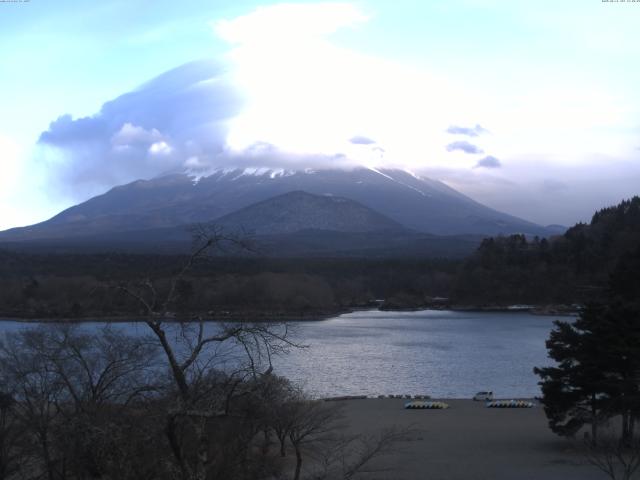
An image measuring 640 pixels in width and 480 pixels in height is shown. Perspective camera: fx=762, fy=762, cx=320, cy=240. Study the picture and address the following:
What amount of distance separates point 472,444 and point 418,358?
13.3m

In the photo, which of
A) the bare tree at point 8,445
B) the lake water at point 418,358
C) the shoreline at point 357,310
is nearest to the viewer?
the bare tree at point 8,445

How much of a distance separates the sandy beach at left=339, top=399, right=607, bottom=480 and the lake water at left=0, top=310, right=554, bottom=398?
103 inches

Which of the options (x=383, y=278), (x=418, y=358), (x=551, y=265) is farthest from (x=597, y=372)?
(x=383, y=278)

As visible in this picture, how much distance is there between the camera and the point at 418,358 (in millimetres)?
26578

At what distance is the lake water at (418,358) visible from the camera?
68.3 ft

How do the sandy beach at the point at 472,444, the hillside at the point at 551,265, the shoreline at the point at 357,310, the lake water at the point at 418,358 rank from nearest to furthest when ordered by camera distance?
1. the sandy beach at the point at 472,444
2. the lake water at the point at 418,358
3. the shoreline at the point at 357,310
4. the hillside at the point at 551,265

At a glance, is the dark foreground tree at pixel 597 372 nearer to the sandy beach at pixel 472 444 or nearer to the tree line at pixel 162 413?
the sandy beach at pixel 472 444

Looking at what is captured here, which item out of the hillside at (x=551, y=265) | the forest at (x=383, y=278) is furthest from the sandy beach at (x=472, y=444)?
the hillside at (x=551, y=265)

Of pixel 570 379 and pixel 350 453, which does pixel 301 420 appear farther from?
pixel 570 379

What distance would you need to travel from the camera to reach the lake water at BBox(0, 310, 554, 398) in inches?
820

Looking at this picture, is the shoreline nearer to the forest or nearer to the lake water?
the forest

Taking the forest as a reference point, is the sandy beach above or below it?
below

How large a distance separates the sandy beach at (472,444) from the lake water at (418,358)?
2625 mm

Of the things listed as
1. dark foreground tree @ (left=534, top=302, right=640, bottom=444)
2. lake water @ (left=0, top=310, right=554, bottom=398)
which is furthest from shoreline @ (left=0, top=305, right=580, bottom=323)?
dark foreground tree @ (left=534, top=302, right=640, bottom=444)
